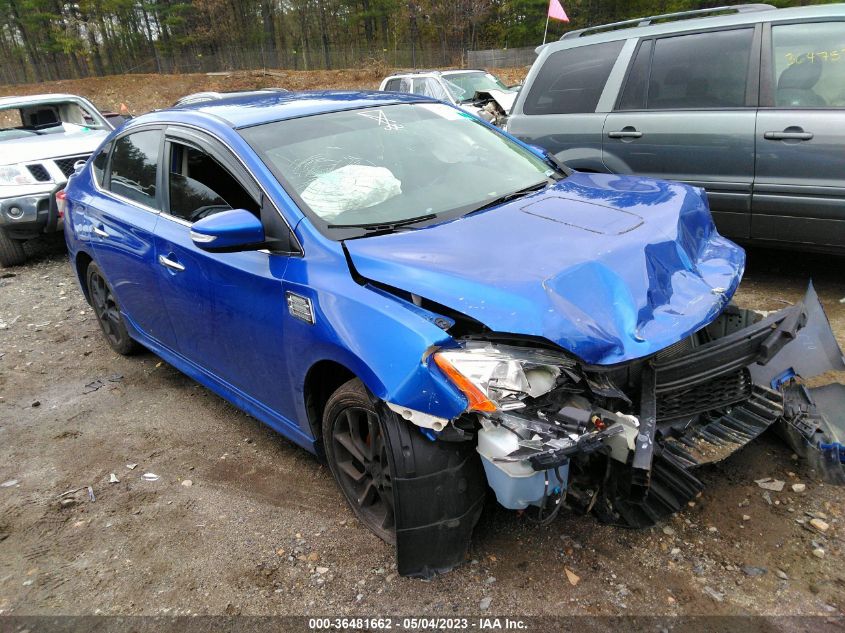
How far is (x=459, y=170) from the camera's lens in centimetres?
323

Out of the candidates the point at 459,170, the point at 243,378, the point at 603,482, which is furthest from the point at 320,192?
the point at 603,482

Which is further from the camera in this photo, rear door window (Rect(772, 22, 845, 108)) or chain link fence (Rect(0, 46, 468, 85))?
chain link fence (Rect(0, 46, 468, 85))

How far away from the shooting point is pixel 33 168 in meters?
7.55

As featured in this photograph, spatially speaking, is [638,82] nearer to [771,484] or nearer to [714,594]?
[771,484]

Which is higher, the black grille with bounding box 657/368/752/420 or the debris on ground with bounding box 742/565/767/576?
the black grille with bounding box 657/368/752/420

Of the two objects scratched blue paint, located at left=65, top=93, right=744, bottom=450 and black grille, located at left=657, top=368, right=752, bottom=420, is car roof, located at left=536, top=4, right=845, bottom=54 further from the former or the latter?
black grille, located at left=657, top=368, right=752, bottom=420

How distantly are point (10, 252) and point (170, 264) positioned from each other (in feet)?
19.0

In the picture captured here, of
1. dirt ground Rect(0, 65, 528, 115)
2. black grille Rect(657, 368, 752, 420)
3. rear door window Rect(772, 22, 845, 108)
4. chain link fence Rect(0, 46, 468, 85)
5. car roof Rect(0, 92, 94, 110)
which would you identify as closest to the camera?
black grille Rect(657, 368, 752, 420)

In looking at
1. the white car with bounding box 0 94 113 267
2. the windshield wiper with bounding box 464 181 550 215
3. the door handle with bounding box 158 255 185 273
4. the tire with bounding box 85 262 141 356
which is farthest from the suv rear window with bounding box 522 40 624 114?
the white car with bounding box 0 94 113 267

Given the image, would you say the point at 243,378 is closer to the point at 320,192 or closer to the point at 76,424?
the point at 320,192

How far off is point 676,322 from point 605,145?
3.35 m

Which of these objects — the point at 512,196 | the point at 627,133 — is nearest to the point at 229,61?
the point at 627,133

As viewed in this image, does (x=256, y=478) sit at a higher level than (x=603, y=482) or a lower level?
lower

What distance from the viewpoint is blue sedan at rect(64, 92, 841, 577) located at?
6.97 feet
